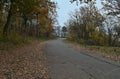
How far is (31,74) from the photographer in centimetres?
1301

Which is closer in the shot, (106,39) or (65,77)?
(65,77)

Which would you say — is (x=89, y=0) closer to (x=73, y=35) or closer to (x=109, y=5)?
(x=109, y=5)

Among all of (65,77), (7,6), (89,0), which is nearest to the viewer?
(65,77)

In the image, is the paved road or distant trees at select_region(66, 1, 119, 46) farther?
distant trees at select_region(66, 1, 119, 46)

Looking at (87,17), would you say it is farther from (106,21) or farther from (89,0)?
(89,0)

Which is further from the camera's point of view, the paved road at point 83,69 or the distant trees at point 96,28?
Result: the distant trees at point 96,28

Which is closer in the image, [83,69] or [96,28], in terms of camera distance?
[83,69]

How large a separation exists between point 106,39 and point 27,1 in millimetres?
58215

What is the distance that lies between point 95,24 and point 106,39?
5.84 m

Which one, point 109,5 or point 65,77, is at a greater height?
point 109,5

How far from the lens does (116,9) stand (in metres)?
56.3

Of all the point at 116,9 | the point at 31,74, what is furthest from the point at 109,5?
the point at 31,74

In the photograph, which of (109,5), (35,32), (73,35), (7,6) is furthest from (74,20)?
(7,6)

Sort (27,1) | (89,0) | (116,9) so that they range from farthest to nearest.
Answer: (116,9), (27,1), (89,0)
